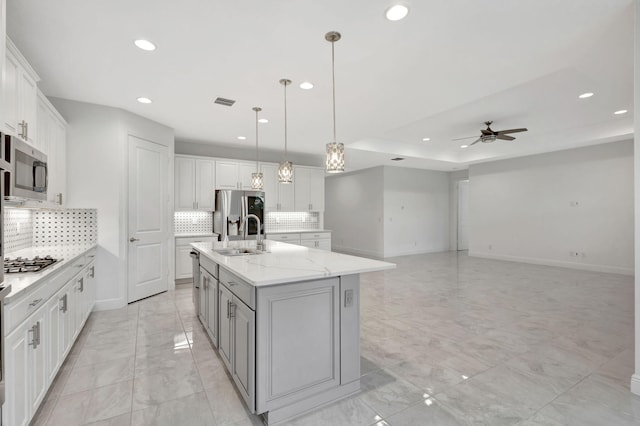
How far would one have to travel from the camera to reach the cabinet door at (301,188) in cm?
681

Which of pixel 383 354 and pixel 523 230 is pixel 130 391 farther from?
pixel 523 230

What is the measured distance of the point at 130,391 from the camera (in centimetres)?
216

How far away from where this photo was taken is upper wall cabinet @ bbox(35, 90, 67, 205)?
289 cm

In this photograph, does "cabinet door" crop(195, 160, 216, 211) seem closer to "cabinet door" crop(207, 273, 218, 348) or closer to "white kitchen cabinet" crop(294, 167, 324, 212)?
"white kitchen cabinet" crop(294, 167, 324, 212)

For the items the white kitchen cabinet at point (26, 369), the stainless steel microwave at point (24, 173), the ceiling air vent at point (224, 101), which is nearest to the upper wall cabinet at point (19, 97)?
the stainless steel microwave at point (24, 173)

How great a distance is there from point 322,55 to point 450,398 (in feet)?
9.41

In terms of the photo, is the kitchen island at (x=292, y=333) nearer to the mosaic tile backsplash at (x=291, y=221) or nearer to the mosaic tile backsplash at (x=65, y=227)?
the mosaic tile backsplash at (x=65, y=227)

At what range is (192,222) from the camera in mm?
5898

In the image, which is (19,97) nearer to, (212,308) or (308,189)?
(212,308)

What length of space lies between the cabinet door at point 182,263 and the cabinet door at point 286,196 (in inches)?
84.0

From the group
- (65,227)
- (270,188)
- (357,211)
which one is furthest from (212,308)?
(357,211)

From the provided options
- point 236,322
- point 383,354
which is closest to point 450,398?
point 383,354

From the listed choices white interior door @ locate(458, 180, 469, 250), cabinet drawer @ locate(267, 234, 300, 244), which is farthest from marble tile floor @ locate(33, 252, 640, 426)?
white interior door @ locate(458, 180, 469, 250)

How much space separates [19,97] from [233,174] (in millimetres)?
3712
